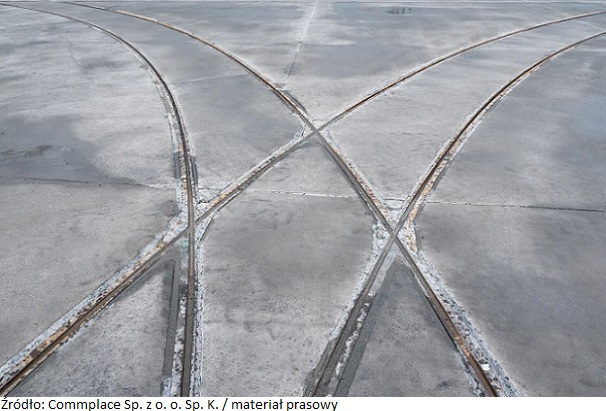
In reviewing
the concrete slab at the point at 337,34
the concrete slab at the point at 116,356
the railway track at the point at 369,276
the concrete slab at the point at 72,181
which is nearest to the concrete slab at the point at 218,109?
the railway track at the point at 369,276

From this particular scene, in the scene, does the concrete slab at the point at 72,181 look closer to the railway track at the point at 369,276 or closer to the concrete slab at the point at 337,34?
the railway track at the point at 369,276

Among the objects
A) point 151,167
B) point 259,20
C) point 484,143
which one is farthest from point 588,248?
point 259,20

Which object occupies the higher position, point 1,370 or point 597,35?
point 597,35

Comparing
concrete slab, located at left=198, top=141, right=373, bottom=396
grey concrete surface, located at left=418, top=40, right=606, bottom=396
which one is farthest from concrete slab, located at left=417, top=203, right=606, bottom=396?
concrete slab, located at left=198, top=141, right=373, bottom=396

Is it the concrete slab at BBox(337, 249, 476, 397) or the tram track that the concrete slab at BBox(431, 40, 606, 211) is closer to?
the tram track

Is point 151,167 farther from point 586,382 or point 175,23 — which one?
point 175,23

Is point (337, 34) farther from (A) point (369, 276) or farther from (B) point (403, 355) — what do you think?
(B) point (403, 355)
